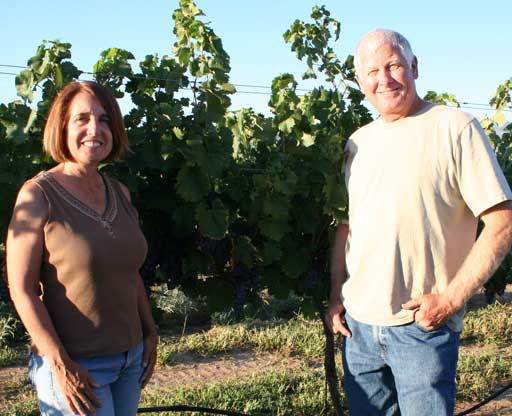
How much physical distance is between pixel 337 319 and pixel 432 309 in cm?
46

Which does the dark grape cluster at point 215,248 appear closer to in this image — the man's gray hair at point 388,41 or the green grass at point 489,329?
the man's gray hair at point 388,41

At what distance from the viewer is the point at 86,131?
2102mm

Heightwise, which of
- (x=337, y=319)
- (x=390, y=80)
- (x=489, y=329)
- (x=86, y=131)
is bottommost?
(x=489, y=329)

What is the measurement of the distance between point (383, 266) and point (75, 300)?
3.10 ft

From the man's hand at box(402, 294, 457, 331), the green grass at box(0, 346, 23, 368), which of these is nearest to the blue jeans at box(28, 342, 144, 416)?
the man's hand at box(402, 294, 457, 331)

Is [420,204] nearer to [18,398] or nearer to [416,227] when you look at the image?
[416,227]

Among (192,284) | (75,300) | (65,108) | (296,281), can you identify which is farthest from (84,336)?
(296,281)

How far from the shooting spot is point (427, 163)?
216cm

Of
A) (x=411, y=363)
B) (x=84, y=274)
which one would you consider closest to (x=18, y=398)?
(x=84, y=274)

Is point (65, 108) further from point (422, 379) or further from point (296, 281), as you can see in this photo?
point (296, 281)

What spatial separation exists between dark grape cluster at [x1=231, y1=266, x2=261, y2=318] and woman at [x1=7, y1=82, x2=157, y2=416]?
1214 millimetres

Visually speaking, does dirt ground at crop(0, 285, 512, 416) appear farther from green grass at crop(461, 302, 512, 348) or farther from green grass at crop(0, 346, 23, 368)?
green grass at crop(461, 302, 512, 348)

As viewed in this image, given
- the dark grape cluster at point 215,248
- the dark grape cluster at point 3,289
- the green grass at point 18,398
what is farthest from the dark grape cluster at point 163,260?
the green grass at point 18,398

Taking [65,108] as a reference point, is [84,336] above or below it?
below
